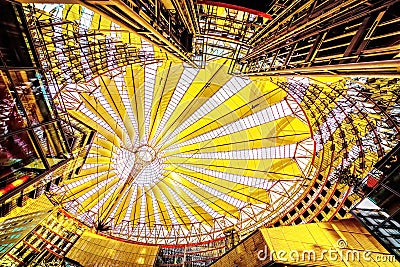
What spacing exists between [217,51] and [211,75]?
308 centimetres

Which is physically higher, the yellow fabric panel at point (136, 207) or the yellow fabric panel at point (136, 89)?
the yellow fabric panel at point (136, 89)

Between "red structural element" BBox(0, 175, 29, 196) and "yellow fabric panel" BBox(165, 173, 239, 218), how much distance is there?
60.1ft

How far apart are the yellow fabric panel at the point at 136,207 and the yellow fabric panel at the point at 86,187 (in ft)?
12.7

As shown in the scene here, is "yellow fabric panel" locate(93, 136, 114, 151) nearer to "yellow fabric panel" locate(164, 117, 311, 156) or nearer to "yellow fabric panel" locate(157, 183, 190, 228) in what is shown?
"yellow fabric panel" locate(157, 183, 190, 228)

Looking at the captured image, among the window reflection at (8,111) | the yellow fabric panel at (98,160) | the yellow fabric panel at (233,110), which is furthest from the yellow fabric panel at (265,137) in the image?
the window reflection at (8,111)

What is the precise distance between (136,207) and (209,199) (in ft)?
29.4

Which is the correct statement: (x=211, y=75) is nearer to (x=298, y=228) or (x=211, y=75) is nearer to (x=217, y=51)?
(x=217, y=51)

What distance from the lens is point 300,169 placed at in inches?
878

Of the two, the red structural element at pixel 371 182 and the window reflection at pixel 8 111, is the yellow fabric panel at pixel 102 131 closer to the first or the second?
the window reflection at pixel 8 111

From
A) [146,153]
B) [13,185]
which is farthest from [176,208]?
[13,185]

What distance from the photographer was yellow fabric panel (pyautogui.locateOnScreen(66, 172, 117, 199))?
23894 millimetres

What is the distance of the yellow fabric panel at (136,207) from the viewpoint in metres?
26.0

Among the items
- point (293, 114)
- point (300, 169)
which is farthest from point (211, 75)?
point (300, 169)


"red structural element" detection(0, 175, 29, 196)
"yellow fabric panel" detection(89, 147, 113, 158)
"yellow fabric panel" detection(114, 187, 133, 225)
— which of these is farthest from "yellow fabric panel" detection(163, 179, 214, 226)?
"red structural element" detection(0, 175, 29, 196)
